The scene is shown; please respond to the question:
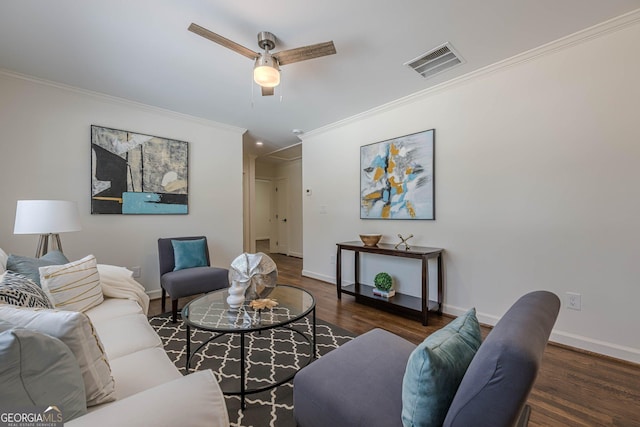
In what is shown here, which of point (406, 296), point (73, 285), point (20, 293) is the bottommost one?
point (406, 296)

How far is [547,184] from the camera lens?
86.6 inches

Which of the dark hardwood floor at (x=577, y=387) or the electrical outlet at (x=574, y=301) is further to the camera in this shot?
the electrical outlet at (x=574, y=301)

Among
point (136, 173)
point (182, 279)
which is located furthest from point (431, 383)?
point (136, 173)

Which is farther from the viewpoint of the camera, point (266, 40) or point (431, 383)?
point (266, 40)

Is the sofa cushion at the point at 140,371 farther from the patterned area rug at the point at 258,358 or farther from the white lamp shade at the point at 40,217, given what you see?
the white lamp shade at the point at 40,217

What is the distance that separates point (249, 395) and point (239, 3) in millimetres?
2512

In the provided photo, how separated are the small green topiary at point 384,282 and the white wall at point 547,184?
0.59 metres

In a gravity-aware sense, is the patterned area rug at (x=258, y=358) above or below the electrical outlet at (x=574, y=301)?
below

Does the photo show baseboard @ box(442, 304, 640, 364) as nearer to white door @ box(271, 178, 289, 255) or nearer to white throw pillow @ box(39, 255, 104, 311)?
white throw pillow @ box(39, 255, 104, 311)

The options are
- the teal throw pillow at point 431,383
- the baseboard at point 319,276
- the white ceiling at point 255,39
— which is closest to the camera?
the teal throw pillow at point 431,383

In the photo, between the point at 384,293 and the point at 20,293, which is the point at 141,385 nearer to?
the point at 20,293

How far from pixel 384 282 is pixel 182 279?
7.18 feet

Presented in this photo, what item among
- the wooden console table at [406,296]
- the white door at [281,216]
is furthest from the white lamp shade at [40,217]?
the white door at [281,216]

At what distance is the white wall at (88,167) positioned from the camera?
256 centimetres
